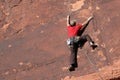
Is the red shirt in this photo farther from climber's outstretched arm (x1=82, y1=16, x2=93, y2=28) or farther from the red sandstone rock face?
the red sandstone rock face

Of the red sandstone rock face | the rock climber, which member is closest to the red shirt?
the rock climber

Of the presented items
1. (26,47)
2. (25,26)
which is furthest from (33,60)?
(25,26)

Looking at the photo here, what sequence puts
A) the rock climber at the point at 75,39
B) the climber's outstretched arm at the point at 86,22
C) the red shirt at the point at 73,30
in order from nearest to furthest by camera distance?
the rock climber at the point at 75,39
the red shirt at the point at 73,30
the climber's outstretched arm at the point at 86,22

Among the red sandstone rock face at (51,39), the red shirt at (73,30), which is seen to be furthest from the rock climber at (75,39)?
the red sandstone rock face at (51,39)

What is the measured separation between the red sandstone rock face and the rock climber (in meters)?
0.11

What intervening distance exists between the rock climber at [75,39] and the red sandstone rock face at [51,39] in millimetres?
109

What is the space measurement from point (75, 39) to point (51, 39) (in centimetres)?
81

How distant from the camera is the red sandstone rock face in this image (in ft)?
25.6

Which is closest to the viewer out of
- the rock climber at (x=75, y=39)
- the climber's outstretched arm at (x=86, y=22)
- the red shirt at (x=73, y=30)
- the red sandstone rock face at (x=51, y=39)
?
the red sandstone rock face at (x=51, y=39)

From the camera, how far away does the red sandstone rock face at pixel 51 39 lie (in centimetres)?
780

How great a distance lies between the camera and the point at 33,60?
8.78 meters

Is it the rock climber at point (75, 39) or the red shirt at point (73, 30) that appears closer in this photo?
the rock climber at point (75, 39)

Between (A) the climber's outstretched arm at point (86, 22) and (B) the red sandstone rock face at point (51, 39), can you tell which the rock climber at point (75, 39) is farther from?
(B) the red sandstone rock face at point (51, 39)

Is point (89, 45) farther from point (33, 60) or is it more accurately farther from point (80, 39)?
point (33, 60)
